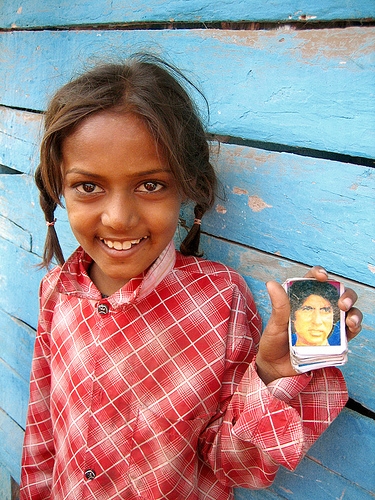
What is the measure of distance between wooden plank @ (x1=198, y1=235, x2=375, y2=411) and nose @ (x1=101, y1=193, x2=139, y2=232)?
32cm

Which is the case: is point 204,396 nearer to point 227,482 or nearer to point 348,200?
point 227,482

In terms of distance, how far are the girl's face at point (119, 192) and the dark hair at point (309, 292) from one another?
0.33m

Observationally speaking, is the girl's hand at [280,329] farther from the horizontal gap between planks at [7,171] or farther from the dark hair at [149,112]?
the horizontal gap between planks at [7,171]

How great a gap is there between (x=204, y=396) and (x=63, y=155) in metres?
0.65

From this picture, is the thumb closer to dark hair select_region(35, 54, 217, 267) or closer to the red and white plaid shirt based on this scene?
the red and white plaid shirt

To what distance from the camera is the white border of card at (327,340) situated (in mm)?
869

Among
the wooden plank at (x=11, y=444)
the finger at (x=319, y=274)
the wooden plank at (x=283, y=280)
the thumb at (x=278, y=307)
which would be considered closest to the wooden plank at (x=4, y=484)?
the wooden plank at (x=11, y=444)

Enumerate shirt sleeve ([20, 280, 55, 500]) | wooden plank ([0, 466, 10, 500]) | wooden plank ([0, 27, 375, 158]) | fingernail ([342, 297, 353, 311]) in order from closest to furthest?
fingernail ([342, 297, 353, 311]) → wooden plank ([0, 27, 375, 158]) → shirt sleeve ([20, 280, 55, 500]) → wooden plank ([0, 466, 10, 500])

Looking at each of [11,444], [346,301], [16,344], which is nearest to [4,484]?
[11,444]

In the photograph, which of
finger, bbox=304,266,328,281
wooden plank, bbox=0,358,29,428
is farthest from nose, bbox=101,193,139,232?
wooden plank, bbox=0,358,29,428

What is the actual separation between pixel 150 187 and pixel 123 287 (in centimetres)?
27

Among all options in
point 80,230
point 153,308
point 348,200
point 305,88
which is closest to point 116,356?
point 153,308

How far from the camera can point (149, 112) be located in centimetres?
103

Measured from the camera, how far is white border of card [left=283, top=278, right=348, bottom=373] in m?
0.87
